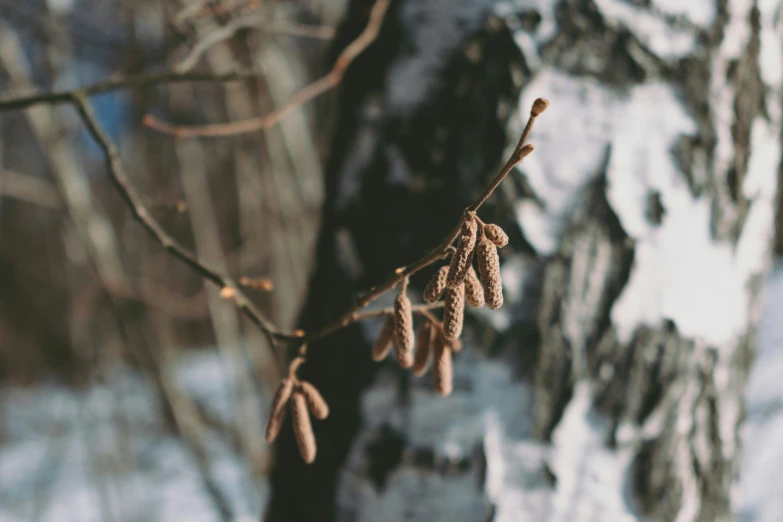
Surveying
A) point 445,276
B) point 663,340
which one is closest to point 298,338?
point 445,276

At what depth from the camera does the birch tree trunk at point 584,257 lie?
0.88 metres

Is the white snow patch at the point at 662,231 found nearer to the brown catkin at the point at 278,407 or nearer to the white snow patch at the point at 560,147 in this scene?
the white snow patch at the point at 560,147

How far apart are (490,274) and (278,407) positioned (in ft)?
1.22

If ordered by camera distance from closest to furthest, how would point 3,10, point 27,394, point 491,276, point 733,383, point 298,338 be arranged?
point 491,276
point 298,338
point 733,383
point 3,10
point 27,394

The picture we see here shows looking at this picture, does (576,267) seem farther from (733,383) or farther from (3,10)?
(3,10)

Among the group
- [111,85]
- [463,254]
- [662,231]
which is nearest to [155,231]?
[111,85]

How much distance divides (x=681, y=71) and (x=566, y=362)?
19.2 inches

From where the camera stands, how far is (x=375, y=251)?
1.00m

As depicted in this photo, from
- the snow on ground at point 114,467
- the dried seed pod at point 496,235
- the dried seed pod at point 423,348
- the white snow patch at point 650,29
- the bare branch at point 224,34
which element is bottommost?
the dried seed pod at point 496,235

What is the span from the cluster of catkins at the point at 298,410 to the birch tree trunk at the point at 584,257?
0.23 m

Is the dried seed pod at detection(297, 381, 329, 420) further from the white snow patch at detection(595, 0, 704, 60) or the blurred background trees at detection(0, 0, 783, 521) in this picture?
the white snow patch at detection(595, 0, 704, 60)

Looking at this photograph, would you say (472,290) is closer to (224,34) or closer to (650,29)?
(650,29)

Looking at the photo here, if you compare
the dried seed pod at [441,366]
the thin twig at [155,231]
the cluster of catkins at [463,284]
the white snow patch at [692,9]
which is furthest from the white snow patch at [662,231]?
the thin twig at [155,231]

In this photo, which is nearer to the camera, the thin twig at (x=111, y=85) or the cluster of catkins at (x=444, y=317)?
the cluster of catkins at (x=444, y=317)
